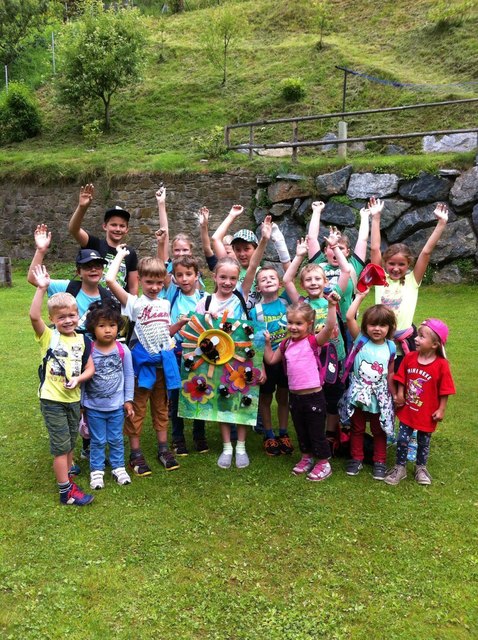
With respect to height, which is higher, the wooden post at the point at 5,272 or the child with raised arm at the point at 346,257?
the child with raised arm at the point at 346,257

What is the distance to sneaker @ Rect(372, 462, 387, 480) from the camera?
12.2ft

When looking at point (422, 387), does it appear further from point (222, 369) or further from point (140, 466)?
point (140, 466)

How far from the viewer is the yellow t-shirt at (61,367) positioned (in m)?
3.29

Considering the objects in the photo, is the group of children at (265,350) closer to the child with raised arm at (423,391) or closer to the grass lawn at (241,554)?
the child with raised arm at (423,391)

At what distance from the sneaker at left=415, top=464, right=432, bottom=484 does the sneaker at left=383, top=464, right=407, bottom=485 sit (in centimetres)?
8

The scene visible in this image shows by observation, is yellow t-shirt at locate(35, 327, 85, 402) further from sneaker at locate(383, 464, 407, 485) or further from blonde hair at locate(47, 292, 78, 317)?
sneaker at locate(383, 464, 407, 485)

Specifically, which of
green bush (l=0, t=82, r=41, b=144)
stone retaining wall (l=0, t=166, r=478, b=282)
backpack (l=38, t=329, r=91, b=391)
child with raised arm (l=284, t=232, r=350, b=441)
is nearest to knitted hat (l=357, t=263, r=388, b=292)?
child with raised arm (l=284, t=232, r=350, b=441)

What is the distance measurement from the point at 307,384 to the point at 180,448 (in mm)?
1216

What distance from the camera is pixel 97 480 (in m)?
3.57

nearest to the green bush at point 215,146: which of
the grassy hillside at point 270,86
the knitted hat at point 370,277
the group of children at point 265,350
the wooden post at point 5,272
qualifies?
the grassy hillside at point 270,86

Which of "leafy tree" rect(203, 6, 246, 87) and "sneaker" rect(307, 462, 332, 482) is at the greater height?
"leafy tree" rect(203, 6, 246, 87)

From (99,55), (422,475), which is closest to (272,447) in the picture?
(422,475)

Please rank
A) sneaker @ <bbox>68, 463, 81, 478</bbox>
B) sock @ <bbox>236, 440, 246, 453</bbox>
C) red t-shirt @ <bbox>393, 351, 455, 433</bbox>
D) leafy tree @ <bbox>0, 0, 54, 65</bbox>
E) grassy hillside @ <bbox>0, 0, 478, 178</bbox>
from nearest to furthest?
red t-shirt @ <bbox>393, 351, 455, 433</bbox> → sneaker @ <bbox>68, 463, 81, 478</bbox> → sock @ <bbox>236, 440, 246, 453</bbox> → grassy hillside @ <bbox>0, 0, 478, 178</bbox> → leafy tree @ <bbox>0, 0, 54, 65</bbox>

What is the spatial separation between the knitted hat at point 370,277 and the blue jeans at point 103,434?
1956 mm
